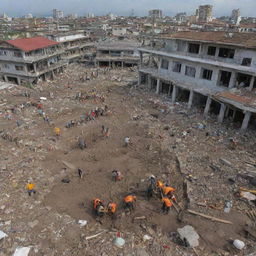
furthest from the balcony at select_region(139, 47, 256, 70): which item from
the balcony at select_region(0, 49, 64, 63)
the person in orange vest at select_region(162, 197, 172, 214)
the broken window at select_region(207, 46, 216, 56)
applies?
the balcony at select_region(0, 49, 64, 63)

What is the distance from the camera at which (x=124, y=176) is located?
619 inches

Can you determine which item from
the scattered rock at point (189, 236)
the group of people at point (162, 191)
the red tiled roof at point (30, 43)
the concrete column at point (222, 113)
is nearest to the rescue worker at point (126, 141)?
the group of people at point (162, 191)

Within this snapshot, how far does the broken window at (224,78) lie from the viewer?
23.5 metres

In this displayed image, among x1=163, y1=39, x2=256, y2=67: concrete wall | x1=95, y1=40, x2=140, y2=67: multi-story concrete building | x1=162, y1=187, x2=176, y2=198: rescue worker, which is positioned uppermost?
x1=163, y1=39, x2=256, y2=67: concrete wall

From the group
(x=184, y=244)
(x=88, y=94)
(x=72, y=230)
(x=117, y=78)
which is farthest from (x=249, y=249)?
(x=117, y=78)

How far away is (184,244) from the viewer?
35.2 feet

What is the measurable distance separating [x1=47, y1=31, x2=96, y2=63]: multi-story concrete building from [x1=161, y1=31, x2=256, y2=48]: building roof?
29823 mm

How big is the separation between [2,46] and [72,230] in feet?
Answer: 109

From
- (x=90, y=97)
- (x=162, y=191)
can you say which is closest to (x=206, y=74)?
(x=90, y=97)

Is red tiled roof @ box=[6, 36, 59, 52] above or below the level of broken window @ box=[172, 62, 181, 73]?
above

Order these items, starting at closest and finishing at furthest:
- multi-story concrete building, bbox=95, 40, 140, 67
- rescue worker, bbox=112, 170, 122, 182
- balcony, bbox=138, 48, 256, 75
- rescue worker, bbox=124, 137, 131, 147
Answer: rescue worker, bbox=112, 170, 122, 182
rescue worker, bbox=124, 137, 131, 147
balcony, bbox=138, 48, 256, 75
multi-story concrete building, bbox=95, 40, 140, 67

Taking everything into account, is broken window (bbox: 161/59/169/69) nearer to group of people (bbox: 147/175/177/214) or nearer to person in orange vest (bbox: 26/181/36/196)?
group of people (bbox: 147/175/177/214)

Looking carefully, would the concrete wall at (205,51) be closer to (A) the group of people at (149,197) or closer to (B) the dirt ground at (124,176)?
(B) the dirt ground at (124,176)

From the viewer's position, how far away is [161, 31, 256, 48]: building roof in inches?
837
